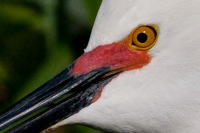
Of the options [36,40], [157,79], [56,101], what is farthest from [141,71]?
[36,40]

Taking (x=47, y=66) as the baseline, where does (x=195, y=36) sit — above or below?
below

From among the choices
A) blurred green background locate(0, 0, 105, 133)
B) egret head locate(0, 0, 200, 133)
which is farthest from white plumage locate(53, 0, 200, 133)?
blurred green background locate(0, 0, 105, 133)

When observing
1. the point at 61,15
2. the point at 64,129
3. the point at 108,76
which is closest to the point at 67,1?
the point at 61,15

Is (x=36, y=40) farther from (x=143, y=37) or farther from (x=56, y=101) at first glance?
(x=143, y=37)

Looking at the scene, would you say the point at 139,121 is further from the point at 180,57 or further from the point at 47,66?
the point at 47,66

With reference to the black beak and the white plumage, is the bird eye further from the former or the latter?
the black beak

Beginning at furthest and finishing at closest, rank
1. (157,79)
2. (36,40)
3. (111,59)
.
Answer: (36,40) < (111,59) < (157,79)
